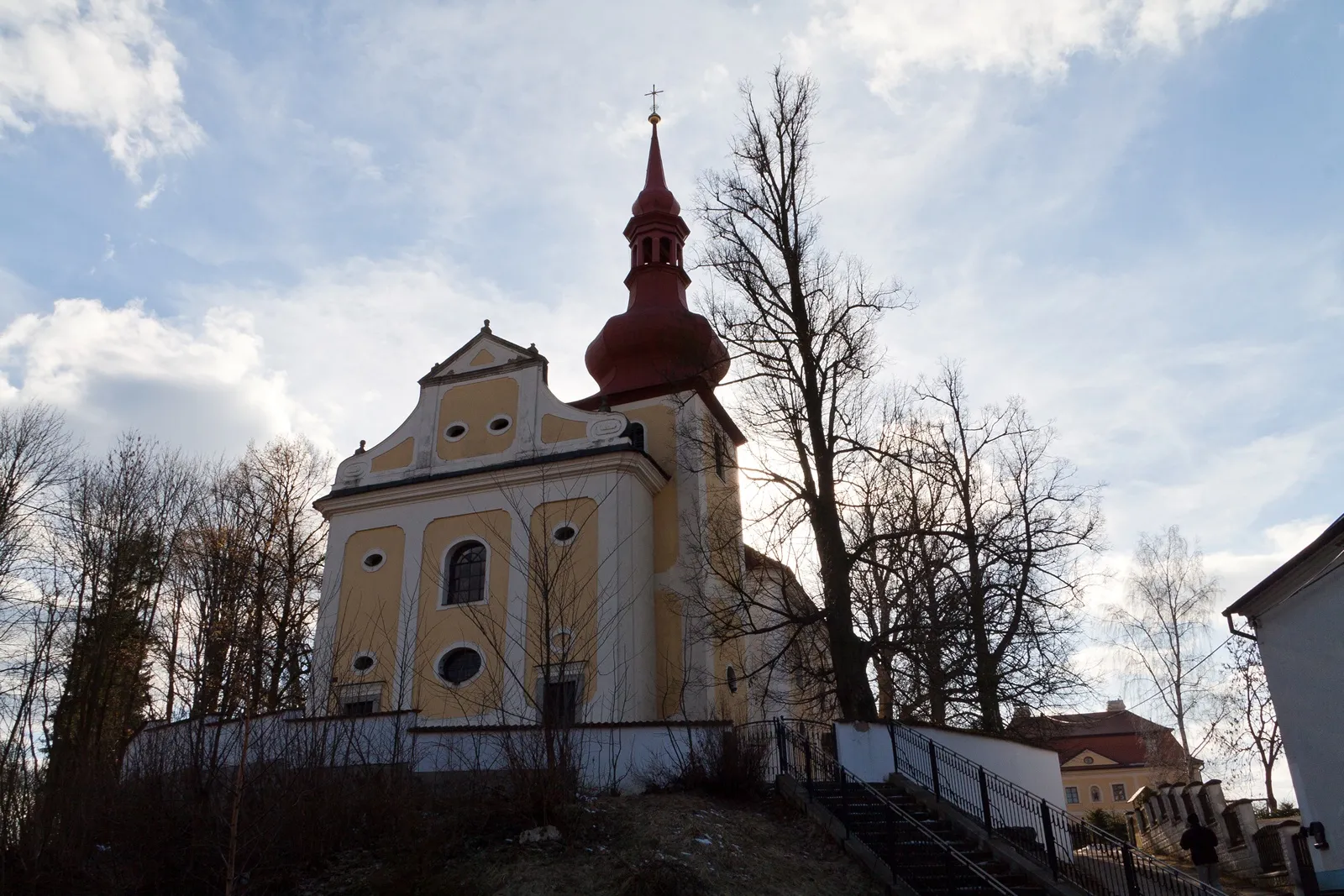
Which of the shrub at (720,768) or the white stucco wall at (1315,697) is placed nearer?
the shrub at (720,768)

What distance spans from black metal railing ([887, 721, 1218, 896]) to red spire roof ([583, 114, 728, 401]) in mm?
9465

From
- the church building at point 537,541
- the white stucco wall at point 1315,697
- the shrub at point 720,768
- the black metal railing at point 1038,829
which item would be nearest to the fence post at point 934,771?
the black metal railing at point 1038,829

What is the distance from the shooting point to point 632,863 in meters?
Answer: 10.9

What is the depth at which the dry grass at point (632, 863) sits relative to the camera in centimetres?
1052

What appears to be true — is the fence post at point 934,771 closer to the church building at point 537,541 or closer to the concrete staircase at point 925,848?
the concrete staircase at point 925,848

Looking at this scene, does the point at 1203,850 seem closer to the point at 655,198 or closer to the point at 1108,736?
the point at 655,198

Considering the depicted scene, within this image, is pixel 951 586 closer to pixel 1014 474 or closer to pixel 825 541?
pixel 825 541

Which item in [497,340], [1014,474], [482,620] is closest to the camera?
[482,620]

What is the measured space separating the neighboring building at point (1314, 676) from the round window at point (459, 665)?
1379cm

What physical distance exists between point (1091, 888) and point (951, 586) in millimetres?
7213

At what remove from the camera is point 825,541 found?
1748 cm

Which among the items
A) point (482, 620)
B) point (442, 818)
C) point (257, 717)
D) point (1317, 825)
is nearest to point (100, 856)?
point (257, 717)

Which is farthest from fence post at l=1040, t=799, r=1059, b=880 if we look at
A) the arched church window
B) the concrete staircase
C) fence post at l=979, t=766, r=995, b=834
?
the arched church window

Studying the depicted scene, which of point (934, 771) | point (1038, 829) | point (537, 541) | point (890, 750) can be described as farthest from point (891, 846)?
point (537, 541)
